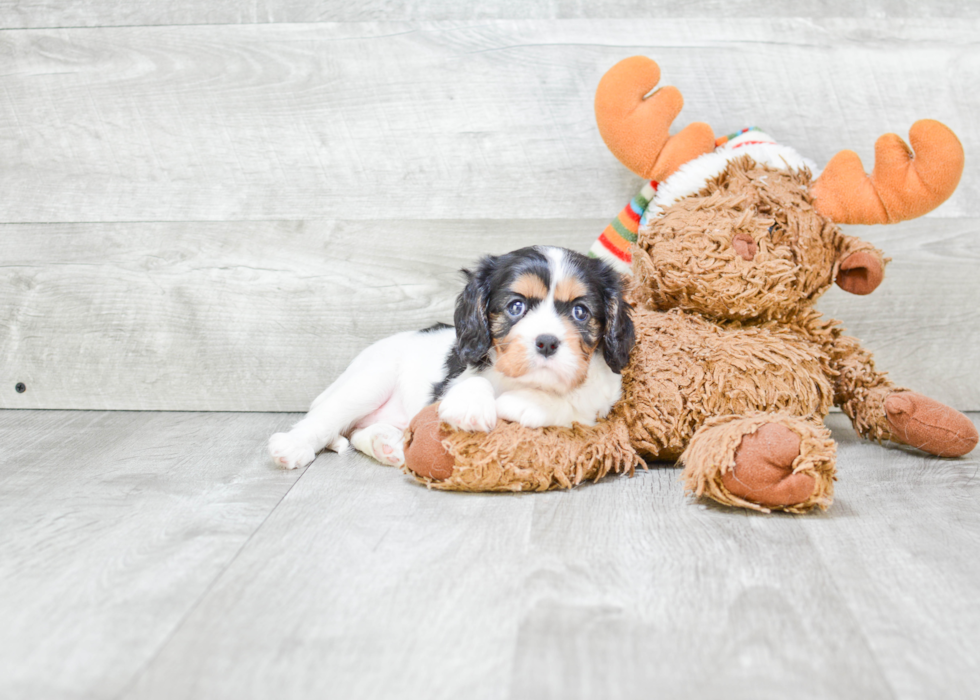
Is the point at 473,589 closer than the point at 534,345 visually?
Yes

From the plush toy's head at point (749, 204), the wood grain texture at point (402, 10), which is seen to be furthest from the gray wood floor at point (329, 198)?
the plush toy's head at point (749, 204)

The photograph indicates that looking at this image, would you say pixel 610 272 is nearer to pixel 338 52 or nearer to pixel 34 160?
pixel 338 52

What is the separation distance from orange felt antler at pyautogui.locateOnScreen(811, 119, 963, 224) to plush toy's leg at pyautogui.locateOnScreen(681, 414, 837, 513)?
66cm

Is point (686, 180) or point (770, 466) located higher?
point (686, 180)

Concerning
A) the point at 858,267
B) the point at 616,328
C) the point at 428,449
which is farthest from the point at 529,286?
the point at 858,267

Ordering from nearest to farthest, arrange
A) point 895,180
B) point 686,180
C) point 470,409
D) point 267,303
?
point 470,409
point 895,180
point 686,180
point 267,303

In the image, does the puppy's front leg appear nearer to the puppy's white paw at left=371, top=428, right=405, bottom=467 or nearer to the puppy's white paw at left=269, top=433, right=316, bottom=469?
the puppy's white paw at left=371, top=428, right=405, bottom=467

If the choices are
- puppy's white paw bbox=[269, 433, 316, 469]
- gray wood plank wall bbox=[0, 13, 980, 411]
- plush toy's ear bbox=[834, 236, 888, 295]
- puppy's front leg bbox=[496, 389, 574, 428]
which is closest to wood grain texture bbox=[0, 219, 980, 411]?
gray wood plank wall bbox=[0, 13, 980, 411]

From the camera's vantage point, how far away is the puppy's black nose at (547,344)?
68.0 inches

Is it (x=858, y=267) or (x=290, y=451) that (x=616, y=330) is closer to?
(x=858, y=267)

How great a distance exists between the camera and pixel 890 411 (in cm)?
212

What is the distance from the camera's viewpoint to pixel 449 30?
2.52 meters

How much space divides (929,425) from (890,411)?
0.10 metres

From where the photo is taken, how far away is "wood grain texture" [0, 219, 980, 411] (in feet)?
8.48
